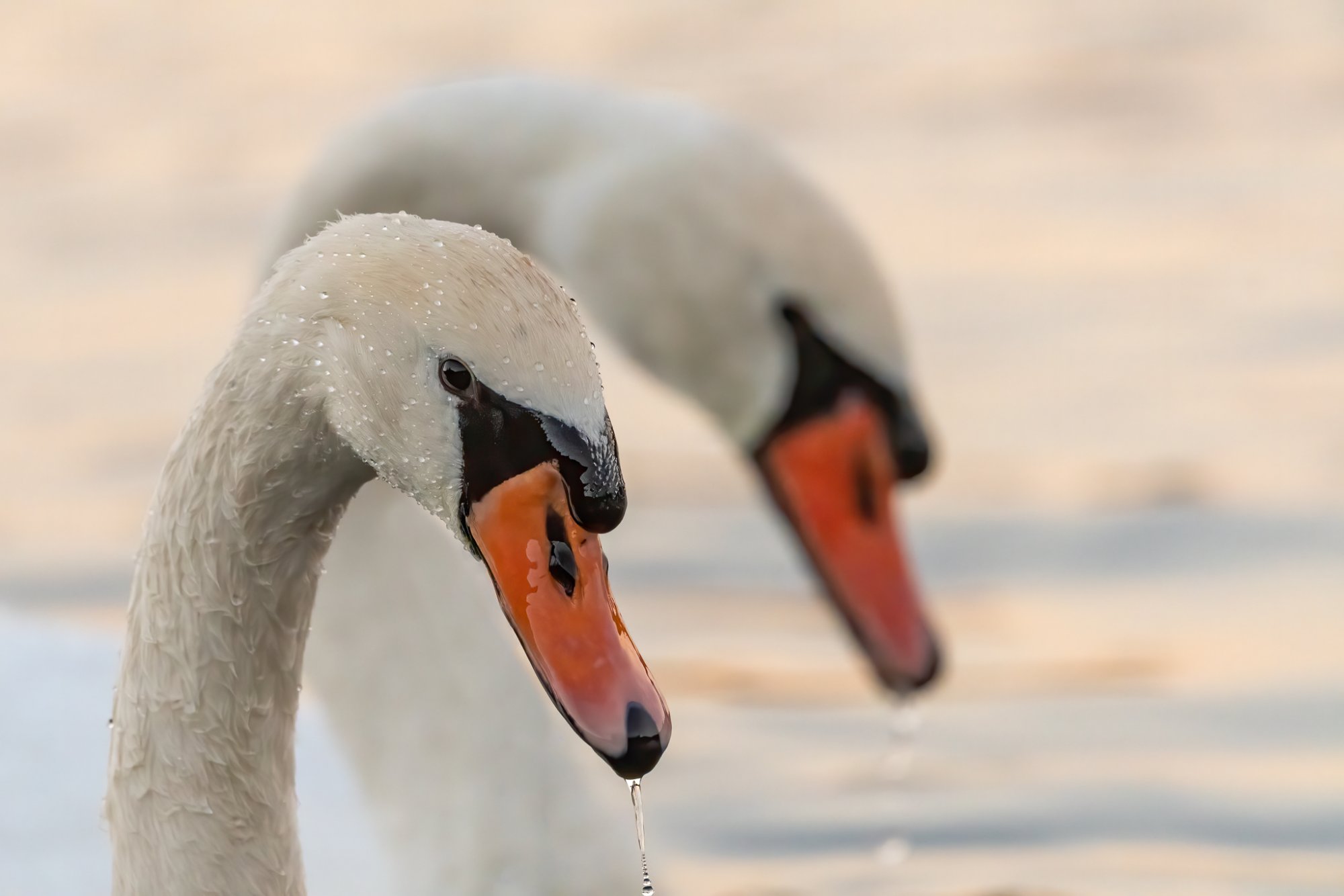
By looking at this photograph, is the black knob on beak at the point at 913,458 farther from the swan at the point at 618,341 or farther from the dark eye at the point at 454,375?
the dark eye at the point at 454,375

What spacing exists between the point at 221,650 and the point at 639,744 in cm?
48

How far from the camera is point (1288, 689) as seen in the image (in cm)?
498

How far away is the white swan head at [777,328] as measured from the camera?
12.1 feet

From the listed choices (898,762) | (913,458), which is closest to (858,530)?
Result: (913,458)

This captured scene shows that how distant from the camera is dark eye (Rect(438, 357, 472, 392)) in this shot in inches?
83.0

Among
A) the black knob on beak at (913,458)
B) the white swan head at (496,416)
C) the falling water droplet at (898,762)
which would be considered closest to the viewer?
the white swan head at (496,416)

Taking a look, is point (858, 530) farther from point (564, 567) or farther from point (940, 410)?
point (940, 410)

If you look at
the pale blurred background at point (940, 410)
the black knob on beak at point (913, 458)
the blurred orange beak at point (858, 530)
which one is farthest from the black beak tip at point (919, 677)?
the pale blurred background at point (940, 410)

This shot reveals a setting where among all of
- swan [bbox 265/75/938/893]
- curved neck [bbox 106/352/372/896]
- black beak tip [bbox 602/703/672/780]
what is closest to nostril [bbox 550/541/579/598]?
black beak tip [bbox 602/703/672/780]

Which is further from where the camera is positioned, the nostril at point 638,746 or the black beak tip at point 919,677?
the black beak tip at point 919,677

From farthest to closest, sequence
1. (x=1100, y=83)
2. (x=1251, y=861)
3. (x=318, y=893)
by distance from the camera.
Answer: (x=1100, y=83)
(x=1251, y=861)
(x=318, y=893)

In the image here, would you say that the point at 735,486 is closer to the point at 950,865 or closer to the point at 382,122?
the point at 950,865

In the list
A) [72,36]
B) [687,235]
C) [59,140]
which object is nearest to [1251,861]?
[687,235]

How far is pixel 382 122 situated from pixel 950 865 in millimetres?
1589
